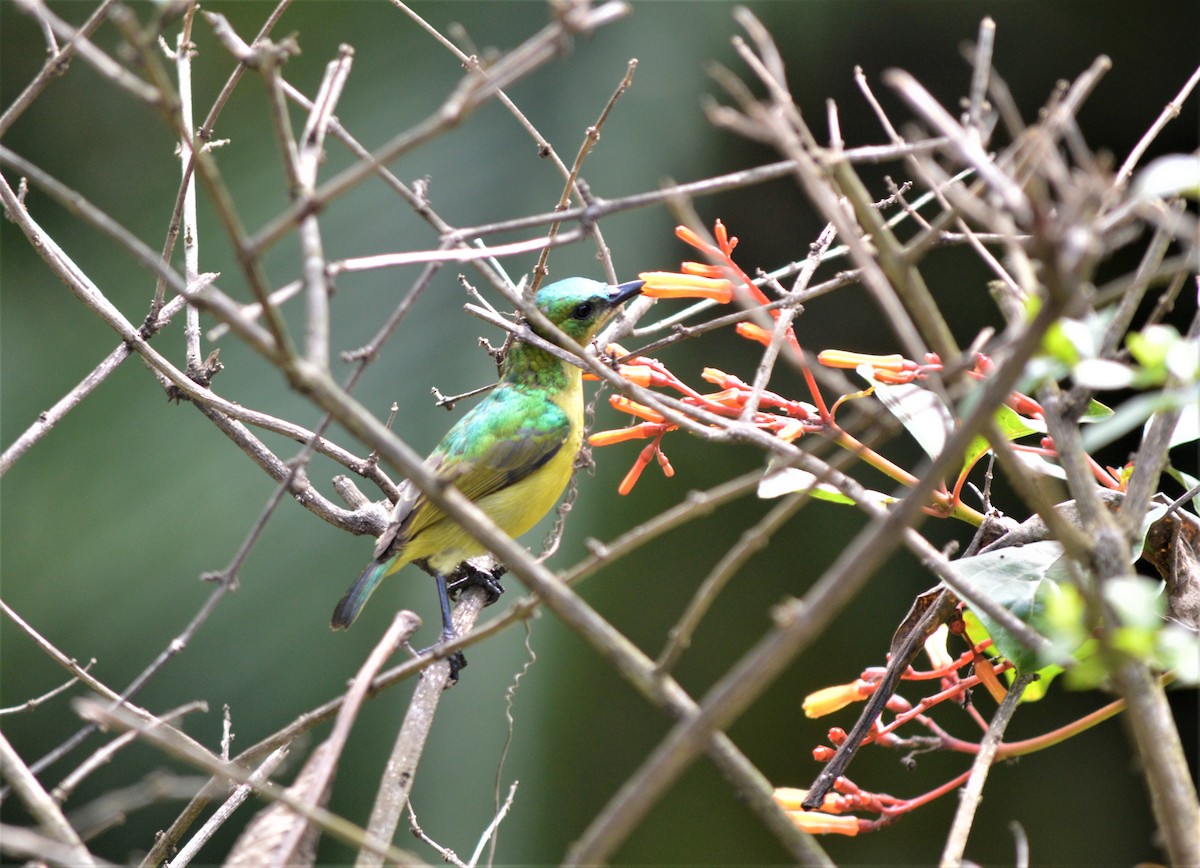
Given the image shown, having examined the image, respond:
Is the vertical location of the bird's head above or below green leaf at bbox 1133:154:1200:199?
above

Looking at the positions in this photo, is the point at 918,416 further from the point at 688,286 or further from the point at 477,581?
the point at 477,581

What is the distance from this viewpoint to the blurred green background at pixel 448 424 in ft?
12.4

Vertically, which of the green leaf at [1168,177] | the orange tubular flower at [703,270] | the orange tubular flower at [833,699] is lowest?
the orange tubular flower at [833,699]

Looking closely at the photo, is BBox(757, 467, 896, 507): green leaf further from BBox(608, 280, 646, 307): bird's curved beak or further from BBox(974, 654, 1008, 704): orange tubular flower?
BBox(608, 280, 646, 307): bird's curved beak

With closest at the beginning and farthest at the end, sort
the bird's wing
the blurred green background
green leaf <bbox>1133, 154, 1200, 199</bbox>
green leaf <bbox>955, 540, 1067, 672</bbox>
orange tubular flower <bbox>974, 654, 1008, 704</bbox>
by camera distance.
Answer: green leaf <bbox>1133, 154, 1200, 199</bbox>
green leaf <bbox>955, 540, 1067, 672</bbox>
orange tubular flower <bbox>974, 654, 1008, 704</bbox>
the bird's wing
the blurred green background

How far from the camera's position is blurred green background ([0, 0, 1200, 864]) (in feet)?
12.4

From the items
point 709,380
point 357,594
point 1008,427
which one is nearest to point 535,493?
point 357,594

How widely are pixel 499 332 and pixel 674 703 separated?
8.96 ft

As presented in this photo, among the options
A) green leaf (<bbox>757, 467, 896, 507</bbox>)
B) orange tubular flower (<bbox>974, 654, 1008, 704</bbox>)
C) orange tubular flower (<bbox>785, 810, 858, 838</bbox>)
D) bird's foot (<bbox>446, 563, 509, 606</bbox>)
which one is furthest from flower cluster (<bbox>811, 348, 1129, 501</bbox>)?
bird's foot (<bbox>446, 563, 509, 606</bbox>)

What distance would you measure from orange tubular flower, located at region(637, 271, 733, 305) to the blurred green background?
191 cm

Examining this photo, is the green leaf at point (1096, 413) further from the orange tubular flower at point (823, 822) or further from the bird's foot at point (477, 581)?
the bird's foot at point (477, 581)

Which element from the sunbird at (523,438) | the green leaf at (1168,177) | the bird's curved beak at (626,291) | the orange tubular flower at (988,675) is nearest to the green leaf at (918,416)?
the orange tubular flower at (988,675)

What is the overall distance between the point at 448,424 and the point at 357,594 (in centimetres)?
126

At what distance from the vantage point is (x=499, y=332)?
11.5ft
